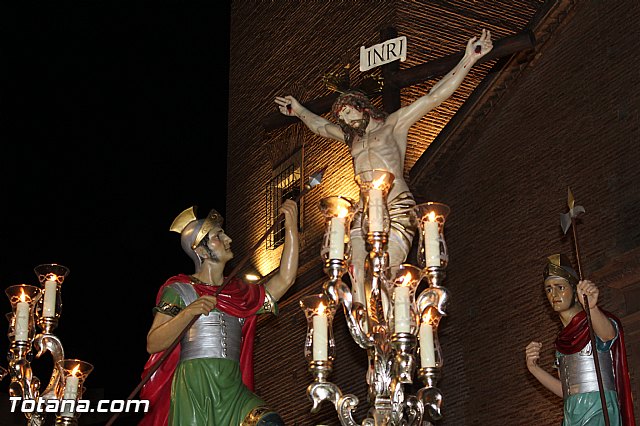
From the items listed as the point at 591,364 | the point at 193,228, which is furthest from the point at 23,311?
the point at 591,364

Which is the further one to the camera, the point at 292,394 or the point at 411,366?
the point at 292,394

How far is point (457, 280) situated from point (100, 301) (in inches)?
378

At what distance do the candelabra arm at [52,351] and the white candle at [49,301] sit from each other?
0.64 feet

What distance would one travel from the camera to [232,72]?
22.3 m

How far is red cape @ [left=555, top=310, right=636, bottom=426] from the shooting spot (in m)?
8.77

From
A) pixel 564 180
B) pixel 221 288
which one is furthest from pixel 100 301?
pixel 221 288

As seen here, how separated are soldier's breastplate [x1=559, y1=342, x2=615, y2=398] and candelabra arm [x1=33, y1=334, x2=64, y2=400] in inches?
156

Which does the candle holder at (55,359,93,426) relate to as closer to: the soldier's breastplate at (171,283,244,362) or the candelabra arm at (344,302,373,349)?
the soldier's breastplate at (171,283,244,362)

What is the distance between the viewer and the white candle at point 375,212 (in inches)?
344

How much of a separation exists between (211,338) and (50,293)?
1.79 m

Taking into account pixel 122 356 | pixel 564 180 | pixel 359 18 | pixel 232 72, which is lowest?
pixel 564 180

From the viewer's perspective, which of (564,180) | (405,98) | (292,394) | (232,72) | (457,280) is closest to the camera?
(564,180)

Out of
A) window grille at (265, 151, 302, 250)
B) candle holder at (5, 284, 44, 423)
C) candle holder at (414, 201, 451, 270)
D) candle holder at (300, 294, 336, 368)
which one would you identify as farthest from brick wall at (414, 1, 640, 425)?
candle holder at (5, 284, 44, 423)

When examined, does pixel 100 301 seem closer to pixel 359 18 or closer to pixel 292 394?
pixel 292 394
